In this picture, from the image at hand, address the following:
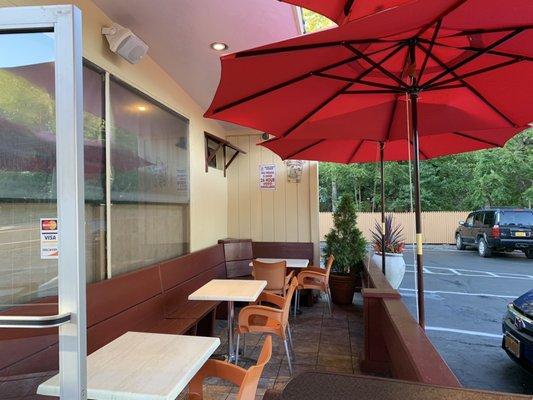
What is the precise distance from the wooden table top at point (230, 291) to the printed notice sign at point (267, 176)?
9.79ft

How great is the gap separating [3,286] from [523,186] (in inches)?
778

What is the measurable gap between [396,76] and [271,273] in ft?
8.76

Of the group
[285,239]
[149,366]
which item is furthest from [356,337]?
[149,366]

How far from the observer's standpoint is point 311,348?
3680mm

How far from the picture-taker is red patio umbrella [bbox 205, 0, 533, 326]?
1441 mm

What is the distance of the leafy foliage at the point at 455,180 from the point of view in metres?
16.0

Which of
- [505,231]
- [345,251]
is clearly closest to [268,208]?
[345,251]

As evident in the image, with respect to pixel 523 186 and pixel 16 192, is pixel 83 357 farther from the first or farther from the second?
pixel 523 186

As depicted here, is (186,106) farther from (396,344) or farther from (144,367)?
(396,344)

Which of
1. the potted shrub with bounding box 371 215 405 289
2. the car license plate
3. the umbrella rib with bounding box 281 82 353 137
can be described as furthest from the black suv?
the umbrella rib with bounding box 281 82 353 137

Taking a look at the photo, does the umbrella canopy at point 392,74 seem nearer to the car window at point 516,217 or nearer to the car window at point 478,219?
Result: the car window at point 516,217

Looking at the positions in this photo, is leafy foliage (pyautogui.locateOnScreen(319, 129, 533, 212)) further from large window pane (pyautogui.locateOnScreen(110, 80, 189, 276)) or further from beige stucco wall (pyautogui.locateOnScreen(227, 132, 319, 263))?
large window pane (pyautogui.locateOnScreen(110, 80, 189, 276))

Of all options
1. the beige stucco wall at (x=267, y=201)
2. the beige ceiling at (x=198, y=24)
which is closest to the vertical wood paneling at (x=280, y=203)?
the beige stucco wall at (x=267, y=201)

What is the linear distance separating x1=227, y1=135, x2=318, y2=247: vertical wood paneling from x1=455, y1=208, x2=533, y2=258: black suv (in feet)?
24.1
